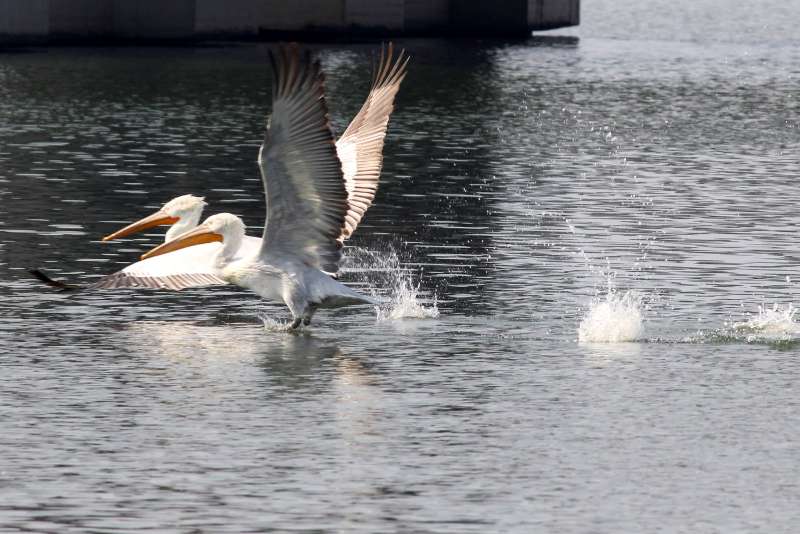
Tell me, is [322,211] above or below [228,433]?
above

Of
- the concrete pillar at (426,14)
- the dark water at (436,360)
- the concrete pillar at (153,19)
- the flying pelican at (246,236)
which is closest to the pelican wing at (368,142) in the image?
the flying pelican at (246,236)

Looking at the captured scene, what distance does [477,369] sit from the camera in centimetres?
1333

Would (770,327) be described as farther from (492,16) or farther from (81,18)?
(492,16)

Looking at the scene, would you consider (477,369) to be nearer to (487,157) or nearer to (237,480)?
(237,480)

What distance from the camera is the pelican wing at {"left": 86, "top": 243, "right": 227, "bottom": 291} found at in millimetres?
14859

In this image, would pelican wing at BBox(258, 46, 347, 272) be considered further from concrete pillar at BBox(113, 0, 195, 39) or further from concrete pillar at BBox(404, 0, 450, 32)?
concrete pillar at BBox(404, 0, 450, 32)

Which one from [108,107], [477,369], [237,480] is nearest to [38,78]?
[108,107]

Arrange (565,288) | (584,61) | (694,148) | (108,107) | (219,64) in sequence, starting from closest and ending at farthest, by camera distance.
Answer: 1. (565,288)
2. (694,148)
3. (108,107)
4. (219,64)
5. (584,61)

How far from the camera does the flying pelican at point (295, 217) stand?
44.5ft

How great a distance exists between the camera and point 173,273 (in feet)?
49.4

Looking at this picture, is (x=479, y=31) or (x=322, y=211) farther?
(x=479, y=31)

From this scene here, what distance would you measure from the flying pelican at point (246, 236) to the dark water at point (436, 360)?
15.0 inches

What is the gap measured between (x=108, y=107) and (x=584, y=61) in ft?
83.5

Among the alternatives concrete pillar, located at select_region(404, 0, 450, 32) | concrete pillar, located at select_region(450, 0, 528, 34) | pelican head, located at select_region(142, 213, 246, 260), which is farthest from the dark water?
concrete pillar, located at select_region(450, 0, 528, 34)
